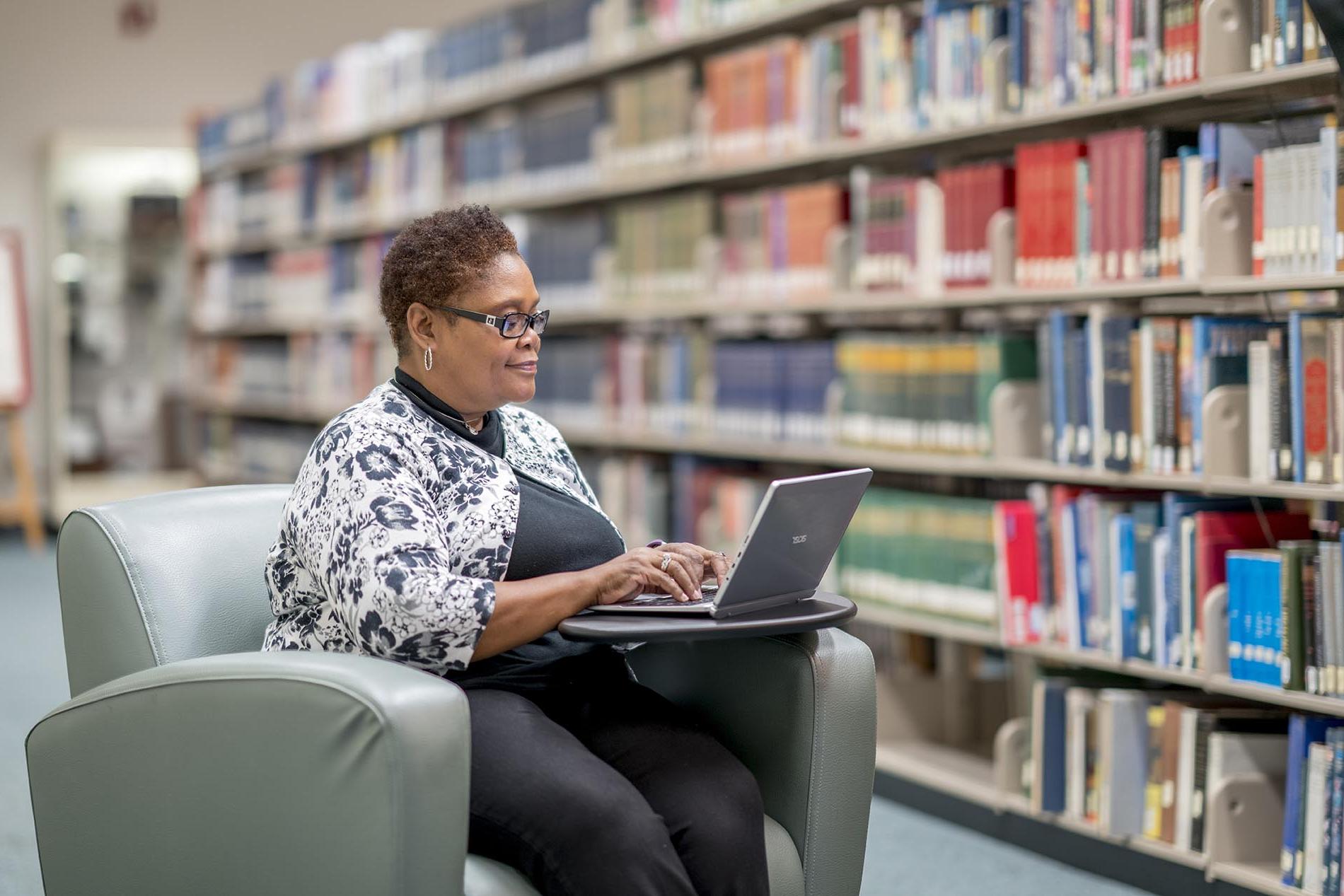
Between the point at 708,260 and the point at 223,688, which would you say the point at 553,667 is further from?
the point at 708,260

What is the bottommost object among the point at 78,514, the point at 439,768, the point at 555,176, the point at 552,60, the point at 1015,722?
the point at 1015,722

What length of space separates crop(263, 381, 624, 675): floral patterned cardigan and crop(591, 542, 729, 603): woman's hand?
0.50 ft

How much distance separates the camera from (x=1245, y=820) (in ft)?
8.70

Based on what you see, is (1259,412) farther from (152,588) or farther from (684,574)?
(152,588)

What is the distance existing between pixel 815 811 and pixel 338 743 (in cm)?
66

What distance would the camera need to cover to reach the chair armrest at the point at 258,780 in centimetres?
151

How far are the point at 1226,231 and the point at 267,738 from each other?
6.29 ft

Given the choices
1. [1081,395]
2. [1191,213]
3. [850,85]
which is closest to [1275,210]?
[1191,213]

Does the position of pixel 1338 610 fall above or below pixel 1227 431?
below

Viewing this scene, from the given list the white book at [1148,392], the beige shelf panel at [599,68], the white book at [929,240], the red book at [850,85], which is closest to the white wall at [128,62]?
the beige shelf panel at [599,68]

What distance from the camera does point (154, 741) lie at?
1652 mm

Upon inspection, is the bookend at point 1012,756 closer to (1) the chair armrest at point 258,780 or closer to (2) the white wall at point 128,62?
(1) the chair armrest at point 258,780

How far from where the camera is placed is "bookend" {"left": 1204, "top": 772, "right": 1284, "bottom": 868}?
2.64 metres

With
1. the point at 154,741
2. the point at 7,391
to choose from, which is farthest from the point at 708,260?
the point at 7,391
